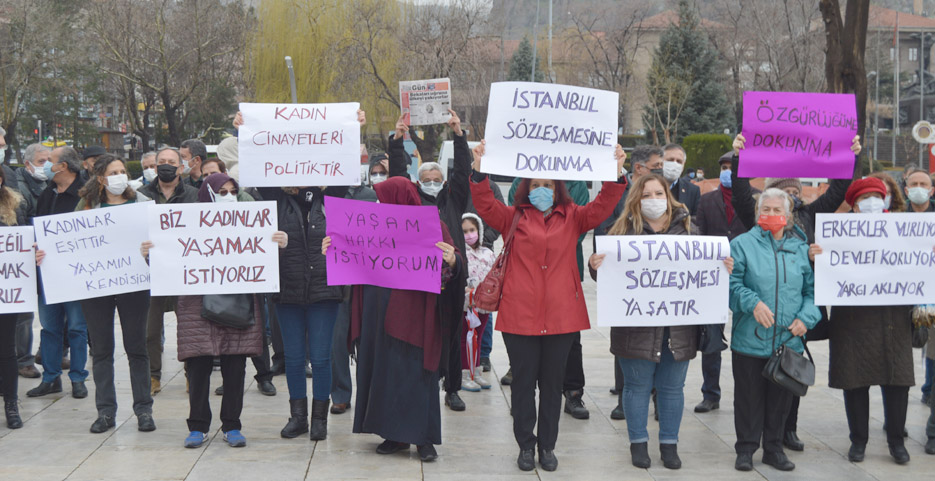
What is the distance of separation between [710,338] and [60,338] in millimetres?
5230

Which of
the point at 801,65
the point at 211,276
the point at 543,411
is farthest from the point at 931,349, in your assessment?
the point at 801,65

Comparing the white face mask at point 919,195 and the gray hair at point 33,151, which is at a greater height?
the gray hair at point 33,151

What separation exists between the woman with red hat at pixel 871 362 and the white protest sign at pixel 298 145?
314 centimetres

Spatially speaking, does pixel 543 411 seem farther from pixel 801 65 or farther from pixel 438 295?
pixel 801 65

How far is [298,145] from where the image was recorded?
251 inches

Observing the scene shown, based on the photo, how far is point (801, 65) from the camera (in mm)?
41344

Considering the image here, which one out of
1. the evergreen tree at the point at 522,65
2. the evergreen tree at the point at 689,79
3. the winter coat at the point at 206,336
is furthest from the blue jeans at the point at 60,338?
the evergreen tree at the point at 522,65

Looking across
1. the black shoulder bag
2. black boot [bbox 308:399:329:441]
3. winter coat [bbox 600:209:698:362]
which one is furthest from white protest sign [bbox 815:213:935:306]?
black boot [bbox 308:399:329:441]

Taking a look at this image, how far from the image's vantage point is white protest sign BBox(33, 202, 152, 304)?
6359 mm

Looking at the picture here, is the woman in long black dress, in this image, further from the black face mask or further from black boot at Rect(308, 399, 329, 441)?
the black face mask

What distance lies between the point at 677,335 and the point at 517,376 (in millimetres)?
1017

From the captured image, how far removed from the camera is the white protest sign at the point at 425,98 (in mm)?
10312

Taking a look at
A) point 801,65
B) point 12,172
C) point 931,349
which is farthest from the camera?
point 801,65

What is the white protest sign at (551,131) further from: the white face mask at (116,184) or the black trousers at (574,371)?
the white face mask at (116,184)
